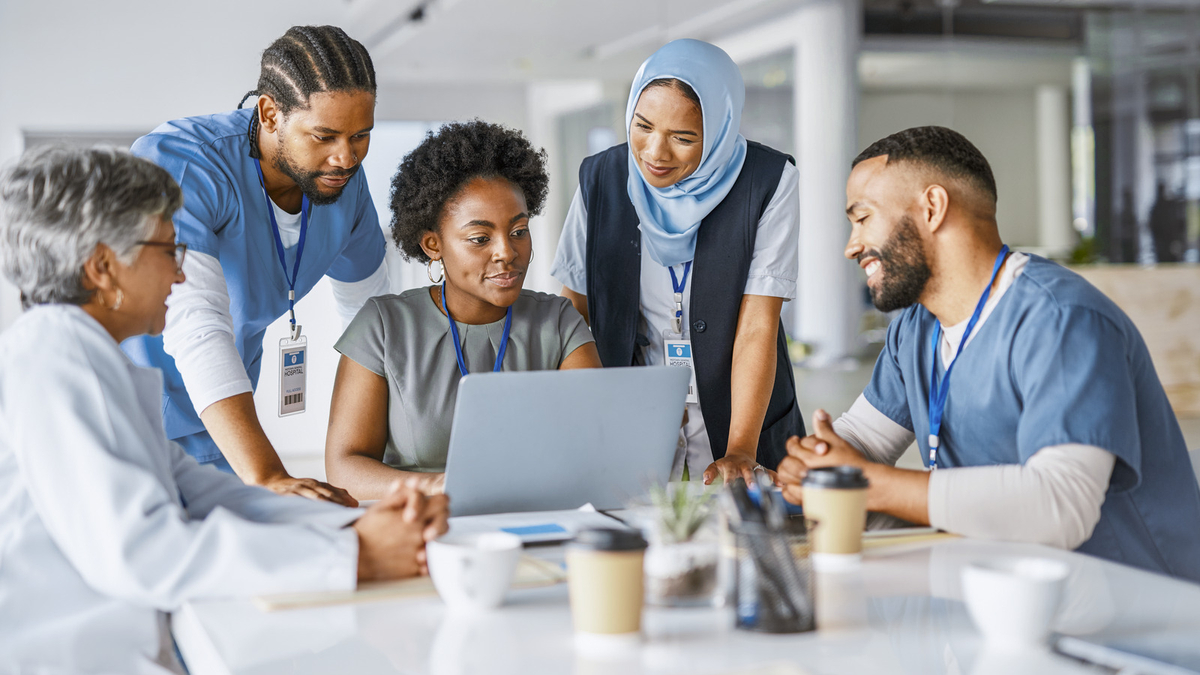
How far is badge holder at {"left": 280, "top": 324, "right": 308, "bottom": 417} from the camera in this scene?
2.16 m

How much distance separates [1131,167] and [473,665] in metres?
9.14

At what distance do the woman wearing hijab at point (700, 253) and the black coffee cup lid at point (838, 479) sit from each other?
831 mm

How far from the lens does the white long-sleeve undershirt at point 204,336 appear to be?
Result: 5.93 feet

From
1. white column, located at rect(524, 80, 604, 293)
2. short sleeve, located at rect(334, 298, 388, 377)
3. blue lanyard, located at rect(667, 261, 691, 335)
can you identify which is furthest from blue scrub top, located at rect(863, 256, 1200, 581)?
white column, located at rect(524, 80, 604, 293)

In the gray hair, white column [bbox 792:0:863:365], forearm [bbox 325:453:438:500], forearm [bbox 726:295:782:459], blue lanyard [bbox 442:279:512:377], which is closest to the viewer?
the gray hair

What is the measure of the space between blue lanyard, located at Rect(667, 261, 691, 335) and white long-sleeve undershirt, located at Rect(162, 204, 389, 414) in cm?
93

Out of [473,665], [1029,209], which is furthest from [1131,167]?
[473,665]

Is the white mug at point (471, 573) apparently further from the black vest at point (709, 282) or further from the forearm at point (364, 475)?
the black vest at point (709, 282)

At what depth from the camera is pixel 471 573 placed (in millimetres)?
1082

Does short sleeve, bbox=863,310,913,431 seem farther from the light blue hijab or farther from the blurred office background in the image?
the blurred office background

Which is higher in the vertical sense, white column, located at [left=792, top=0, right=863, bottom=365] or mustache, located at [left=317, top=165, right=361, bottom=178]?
white column, located at [left=792, top=0, right=863, bottom=365]

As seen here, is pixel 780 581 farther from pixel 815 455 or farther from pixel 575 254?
pixel 575 254

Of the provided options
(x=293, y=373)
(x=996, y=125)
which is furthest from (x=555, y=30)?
(x=293, y=373)

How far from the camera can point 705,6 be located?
22.9ft
